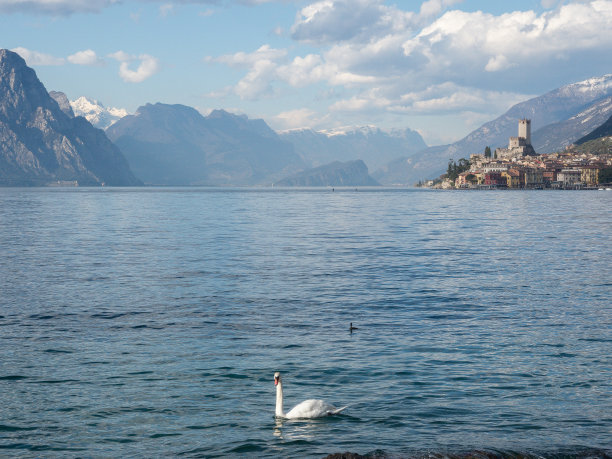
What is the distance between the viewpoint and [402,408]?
17953 mm

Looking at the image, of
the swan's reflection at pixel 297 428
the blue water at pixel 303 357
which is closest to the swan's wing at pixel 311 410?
the swan's reflection at pixel 297 428

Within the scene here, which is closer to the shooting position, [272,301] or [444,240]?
[272,301]

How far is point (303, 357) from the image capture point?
22.6 meters

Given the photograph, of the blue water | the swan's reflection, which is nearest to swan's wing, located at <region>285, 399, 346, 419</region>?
the swan's reflection

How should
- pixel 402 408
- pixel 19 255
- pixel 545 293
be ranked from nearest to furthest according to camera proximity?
pixel 402 408 → pixel 545 293 → pixel 19 255

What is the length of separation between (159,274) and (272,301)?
1230 cm

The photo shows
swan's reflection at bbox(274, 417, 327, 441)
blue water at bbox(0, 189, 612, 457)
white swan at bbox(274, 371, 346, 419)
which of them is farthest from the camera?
white swan at bbox(274, 371, 346, 419)

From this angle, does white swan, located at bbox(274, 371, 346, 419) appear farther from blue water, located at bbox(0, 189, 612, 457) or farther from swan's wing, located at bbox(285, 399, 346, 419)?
blue water, located at bbox(0, 189, 612, 457)

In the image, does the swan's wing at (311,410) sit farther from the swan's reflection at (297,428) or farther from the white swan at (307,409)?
the swan's reflection at (297,428)

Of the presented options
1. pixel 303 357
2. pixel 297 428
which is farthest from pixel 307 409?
pixel 303 357

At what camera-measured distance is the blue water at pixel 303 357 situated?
16.2m

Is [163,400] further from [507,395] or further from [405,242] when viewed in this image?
[405,242]

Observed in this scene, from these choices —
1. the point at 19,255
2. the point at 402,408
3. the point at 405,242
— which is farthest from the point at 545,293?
the point at 19,255

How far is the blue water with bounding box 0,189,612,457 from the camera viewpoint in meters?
16.2
